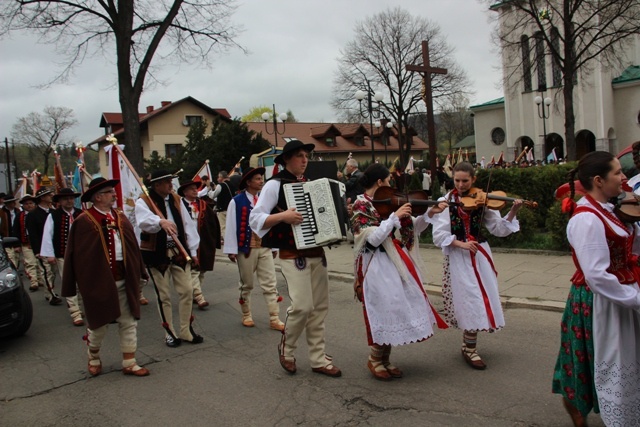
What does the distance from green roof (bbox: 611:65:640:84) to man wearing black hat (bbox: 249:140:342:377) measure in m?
33.2

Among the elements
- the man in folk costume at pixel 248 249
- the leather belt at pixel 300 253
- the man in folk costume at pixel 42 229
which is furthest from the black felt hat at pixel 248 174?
the man in folk costume at pixel 42 229

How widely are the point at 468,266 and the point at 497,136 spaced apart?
121 ft

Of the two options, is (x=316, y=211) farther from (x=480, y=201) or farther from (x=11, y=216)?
(x=11, y=216)

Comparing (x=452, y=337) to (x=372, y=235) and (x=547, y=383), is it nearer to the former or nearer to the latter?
(x=547, y=383)

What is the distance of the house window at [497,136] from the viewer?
39.0m

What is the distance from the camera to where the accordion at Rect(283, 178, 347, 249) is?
448cm

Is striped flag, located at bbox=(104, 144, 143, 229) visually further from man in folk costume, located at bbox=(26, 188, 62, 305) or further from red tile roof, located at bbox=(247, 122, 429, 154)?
red tile roof, located at bbox=(247, 122, 429, 154)

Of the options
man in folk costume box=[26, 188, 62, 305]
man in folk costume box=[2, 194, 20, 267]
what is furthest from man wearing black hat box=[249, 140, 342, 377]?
man in folk costume box=[2, 194, 20, 267]

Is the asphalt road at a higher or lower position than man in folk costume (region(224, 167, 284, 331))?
lower

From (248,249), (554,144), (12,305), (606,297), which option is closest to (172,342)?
(248,249)

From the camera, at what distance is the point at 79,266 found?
5117 mm

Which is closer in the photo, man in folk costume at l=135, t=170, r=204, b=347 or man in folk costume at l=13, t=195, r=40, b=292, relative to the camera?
man in folk costume at l=135, t=170, r=204, b=347

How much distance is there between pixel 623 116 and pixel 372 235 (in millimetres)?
34107

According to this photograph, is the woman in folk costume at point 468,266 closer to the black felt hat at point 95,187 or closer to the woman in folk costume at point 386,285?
the woman in folk costume at point 386,285
